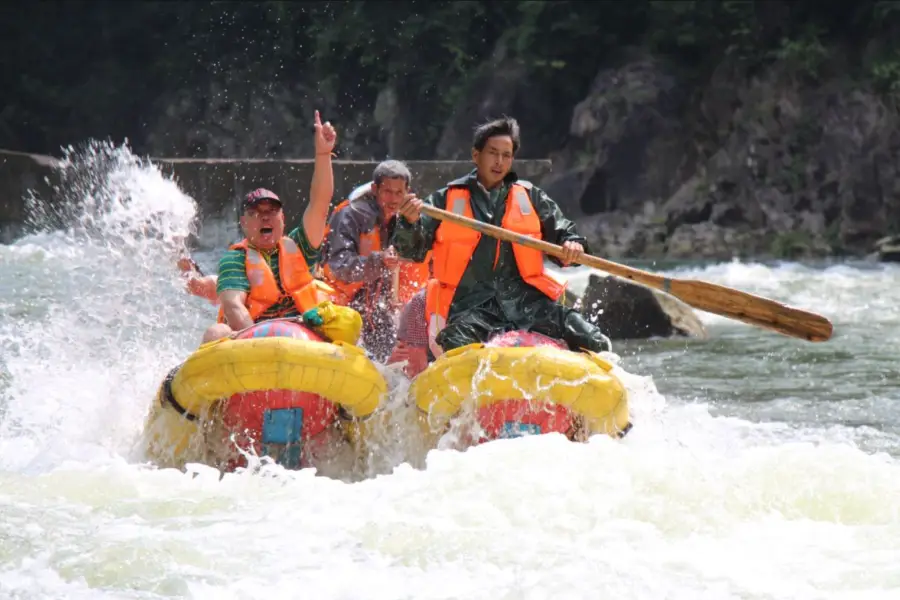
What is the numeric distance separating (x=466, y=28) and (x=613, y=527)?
62.0ft

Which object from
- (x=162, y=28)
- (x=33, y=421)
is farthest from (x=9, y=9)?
(x=33, y=421)

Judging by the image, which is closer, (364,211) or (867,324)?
(364,211)

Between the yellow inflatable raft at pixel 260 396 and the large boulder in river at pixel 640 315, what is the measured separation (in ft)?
16.9

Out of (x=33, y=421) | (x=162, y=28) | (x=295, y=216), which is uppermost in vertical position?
(x=162, y=28)

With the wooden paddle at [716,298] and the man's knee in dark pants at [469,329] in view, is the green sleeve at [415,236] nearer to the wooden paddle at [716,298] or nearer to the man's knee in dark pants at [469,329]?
the wooden paddle at [716,298]

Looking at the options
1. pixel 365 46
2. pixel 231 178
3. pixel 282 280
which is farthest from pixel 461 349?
pixel 365 46

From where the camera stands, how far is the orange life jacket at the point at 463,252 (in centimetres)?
548

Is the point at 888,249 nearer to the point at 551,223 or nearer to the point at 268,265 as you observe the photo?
the point at 551,223

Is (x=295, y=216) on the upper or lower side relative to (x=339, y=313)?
upper

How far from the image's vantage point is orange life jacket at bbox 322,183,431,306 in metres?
6.08

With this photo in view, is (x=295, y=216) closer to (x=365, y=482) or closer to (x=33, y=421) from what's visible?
(x=33, y=421)

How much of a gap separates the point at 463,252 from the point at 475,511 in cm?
135

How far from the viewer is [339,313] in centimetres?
535

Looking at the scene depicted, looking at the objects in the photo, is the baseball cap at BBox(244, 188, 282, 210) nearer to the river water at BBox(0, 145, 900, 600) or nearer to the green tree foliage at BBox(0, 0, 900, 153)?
the river water at BBox(0, 145, 900, 600)
